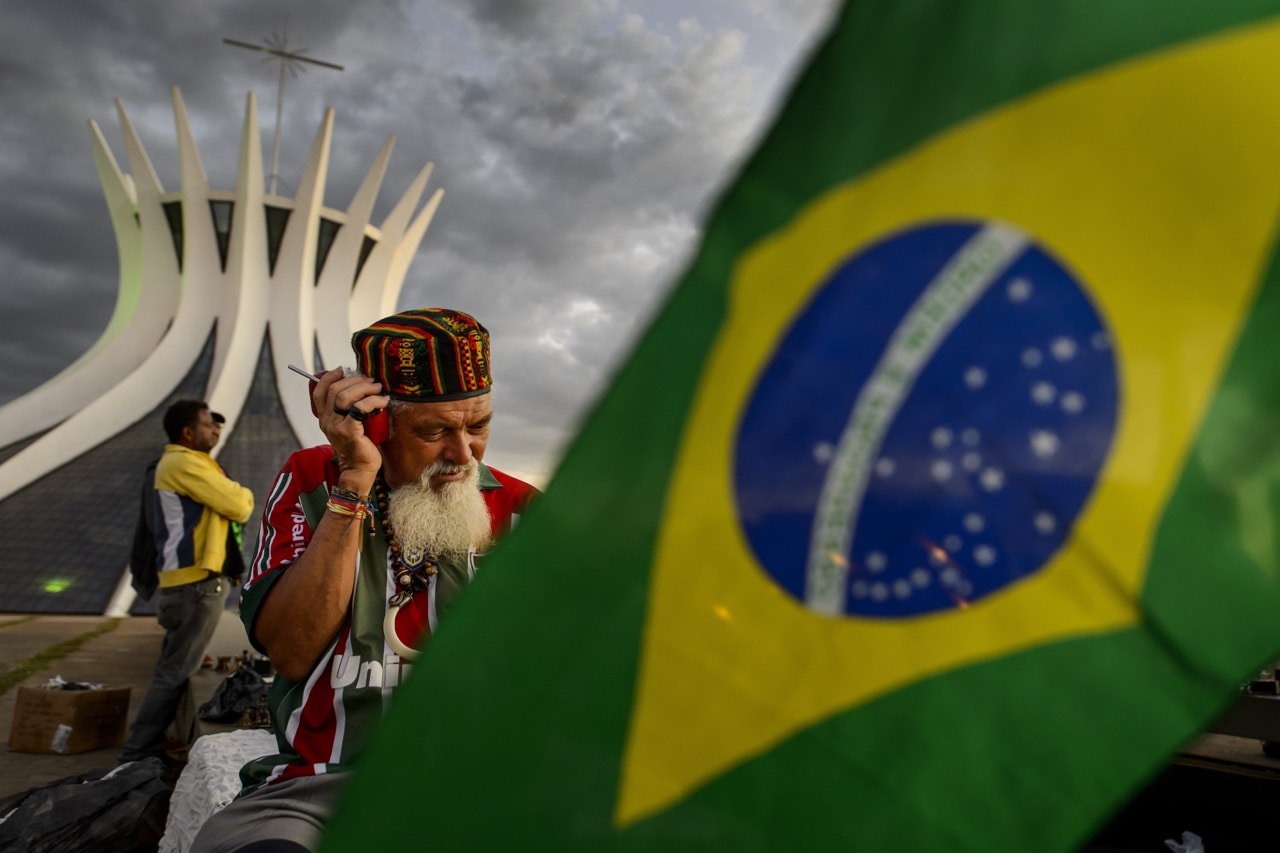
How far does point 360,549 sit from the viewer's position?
183 centimetres

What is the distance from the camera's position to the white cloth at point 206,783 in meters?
2.68

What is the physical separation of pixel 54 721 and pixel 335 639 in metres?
4.44

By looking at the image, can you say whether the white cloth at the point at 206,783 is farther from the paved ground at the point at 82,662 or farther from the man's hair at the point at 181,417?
the man's hair at the point at 181,417

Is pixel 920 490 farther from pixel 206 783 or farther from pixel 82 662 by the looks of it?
pixel 82 662

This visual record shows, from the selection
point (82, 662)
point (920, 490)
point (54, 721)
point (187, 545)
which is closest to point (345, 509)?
point (920, 490)

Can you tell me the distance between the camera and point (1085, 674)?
0.75 meters

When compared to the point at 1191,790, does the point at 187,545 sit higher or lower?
higher

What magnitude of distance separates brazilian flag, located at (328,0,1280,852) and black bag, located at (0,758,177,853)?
3.06 meters

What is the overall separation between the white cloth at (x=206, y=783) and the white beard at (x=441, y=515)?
1.20 meters

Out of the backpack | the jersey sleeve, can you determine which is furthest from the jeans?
the jersey sleeve

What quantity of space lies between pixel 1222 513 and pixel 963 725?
11.9 inches

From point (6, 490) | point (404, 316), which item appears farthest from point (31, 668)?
point (6, 490)

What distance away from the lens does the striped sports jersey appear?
165 cm

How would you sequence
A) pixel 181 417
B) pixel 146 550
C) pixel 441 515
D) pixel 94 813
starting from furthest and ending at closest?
pixel 146 550
pixel 181 417
pixel 94 813
pixel 441 515
